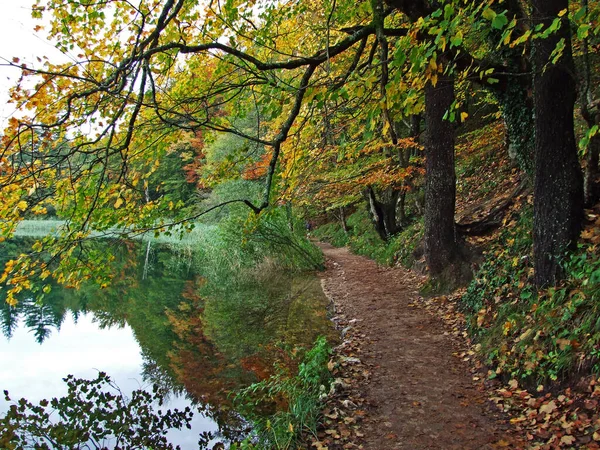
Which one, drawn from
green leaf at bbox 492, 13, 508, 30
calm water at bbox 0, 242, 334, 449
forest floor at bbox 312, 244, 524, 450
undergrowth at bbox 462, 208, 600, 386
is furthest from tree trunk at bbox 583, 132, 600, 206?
calm water at bbox 0, 242, 334, 449

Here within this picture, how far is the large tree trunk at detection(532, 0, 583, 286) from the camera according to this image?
473cm

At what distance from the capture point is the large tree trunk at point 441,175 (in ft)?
25.6

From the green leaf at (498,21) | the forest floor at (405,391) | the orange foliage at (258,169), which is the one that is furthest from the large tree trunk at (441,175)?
the green leaf at (498,21)

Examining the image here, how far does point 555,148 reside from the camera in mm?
4816

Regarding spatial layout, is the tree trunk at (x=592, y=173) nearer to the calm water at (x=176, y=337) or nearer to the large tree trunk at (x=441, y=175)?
the large tree trunk at (x=441, y=175)

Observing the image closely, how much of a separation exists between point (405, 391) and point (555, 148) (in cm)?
326

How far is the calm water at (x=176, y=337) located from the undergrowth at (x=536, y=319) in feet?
9.55

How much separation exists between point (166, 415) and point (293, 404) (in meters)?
2.58

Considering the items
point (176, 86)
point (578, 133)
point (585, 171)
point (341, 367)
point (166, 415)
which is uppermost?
point (176, 86)

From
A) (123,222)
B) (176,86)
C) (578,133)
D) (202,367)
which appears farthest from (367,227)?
(123,222)

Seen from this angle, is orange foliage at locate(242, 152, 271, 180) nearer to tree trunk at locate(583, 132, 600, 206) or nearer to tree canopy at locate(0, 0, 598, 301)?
tree canopy at locate(0, 0, 598, 301)

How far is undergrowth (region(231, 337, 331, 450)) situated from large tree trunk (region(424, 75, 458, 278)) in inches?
131

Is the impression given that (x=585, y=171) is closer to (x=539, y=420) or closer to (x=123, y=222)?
(x=539, y=420)

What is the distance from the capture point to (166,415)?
20.1 ft
